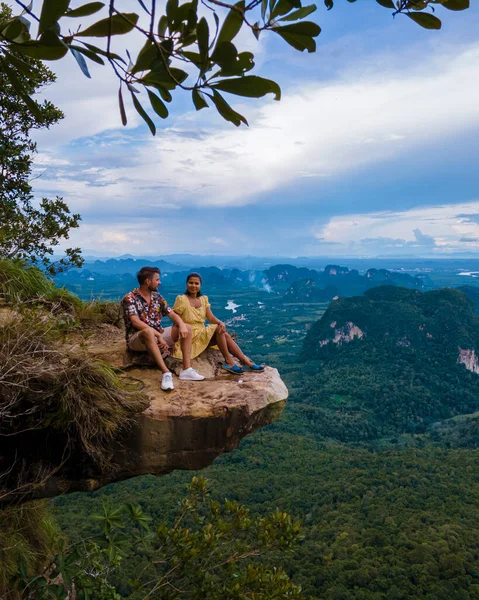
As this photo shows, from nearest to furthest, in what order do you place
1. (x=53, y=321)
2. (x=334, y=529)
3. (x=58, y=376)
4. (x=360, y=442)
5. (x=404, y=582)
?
(x=58, y=376), (x=53, y=321), (x=404, y=582), (x=334, y=529), (x=360, y=442)

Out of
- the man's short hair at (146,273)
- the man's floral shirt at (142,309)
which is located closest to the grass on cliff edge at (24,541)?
the man's floral shirt at (142,309)

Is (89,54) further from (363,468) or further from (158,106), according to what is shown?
(363,468)

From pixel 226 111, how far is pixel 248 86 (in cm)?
10

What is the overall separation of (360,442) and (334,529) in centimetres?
2293

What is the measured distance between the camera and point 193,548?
4.02 meters

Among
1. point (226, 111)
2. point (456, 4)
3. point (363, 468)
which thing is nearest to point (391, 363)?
point (363, 468)

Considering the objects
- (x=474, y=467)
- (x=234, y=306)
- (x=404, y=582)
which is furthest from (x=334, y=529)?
(x=234, y=306)

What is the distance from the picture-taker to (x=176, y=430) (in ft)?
12.0

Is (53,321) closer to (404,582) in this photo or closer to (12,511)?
(12,511)

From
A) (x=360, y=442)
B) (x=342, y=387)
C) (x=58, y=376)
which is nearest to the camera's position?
(x=58, y=376)

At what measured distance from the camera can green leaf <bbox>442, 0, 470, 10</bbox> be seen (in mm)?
1086

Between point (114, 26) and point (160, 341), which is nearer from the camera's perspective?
point (114, 26)

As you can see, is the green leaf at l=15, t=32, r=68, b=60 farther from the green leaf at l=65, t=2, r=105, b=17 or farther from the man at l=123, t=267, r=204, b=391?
the man at l=123, t=267, r=204, b=391

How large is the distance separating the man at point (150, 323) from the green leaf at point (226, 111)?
2971mm
